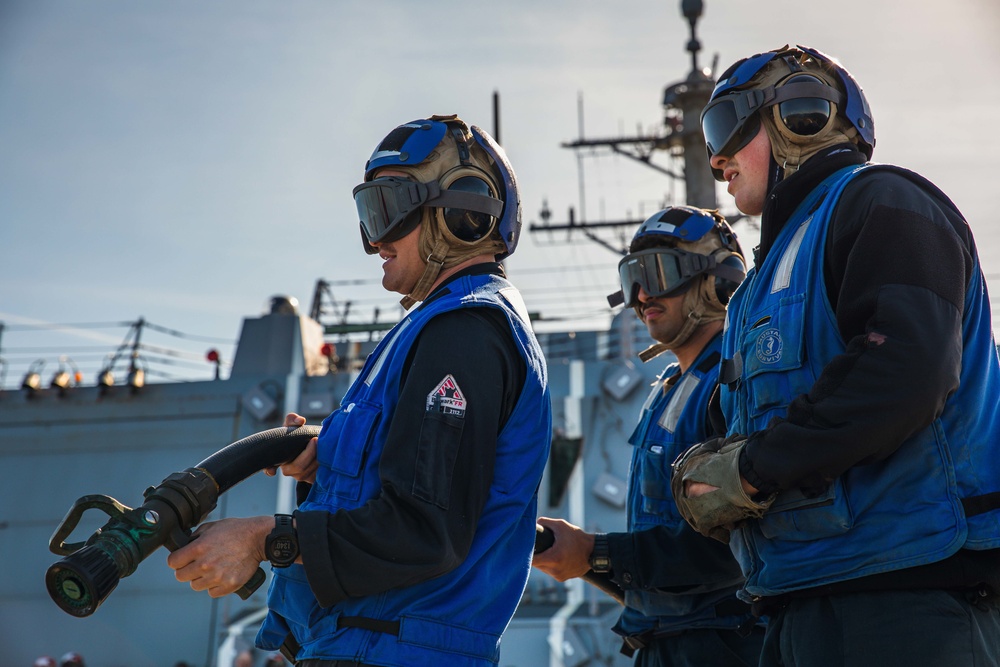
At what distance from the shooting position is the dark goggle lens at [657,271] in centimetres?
413

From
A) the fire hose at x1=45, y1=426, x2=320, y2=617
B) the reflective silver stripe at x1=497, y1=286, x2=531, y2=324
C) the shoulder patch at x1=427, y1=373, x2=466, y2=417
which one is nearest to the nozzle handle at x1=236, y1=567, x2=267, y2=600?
the fire hose at x1=45, y1=426, x2=320, y2=617

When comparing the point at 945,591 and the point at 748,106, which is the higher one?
the point at 748,106

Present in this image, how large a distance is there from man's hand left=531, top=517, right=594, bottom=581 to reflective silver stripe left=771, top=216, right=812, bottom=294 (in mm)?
1287

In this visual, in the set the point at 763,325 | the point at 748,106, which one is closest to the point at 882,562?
the point at 763,325

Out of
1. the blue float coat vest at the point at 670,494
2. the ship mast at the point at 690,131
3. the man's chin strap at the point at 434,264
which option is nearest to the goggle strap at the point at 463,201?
the man's chin strap at the point at 434,264

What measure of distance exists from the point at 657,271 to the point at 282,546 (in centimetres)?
231

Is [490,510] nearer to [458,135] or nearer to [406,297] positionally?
[406,297]

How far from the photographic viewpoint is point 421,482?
7.61ft

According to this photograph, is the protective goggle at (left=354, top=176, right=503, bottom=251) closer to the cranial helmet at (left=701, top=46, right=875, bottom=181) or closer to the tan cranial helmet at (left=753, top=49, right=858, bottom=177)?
the cranial helmet at (left=701, top=46, right=875, bottom=181)

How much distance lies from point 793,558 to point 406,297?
1.39m

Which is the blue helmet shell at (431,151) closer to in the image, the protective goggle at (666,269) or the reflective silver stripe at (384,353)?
the reflective silver stripe at (384,353)

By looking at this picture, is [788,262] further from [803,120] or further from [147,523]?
[147,523]

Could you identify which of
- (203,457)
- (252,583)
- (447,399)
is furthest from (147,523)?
(203,457)

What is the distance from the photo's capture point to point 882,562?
6.97 ft
